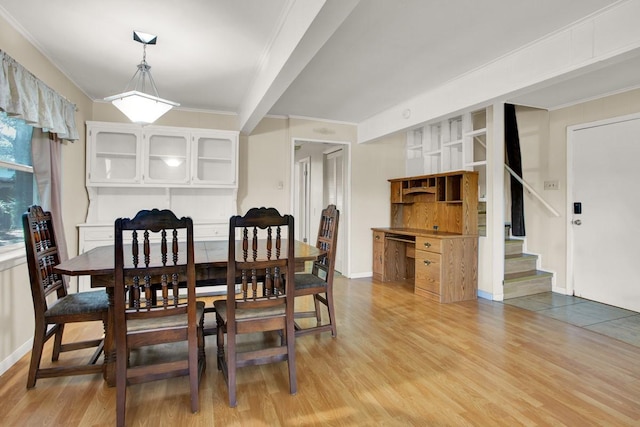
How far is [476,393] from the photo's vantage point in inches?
77.7

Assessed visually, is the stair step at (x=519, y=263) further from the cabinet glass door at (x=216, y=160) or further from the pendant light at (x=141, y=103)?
the pendant light at (x=141, y=103)

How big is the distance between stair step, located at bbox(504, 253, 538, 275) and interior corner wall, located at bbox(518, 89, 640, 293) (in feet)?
0.59

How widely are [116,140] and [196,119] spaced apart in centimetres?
99

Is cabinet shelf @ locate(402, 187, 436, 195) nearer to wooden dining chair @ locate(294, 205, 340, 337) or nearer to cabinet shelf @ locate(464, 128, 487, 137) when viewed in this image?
cabinet shelf @ locate(464, 128, 487, 137)

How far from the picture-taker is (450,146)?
15.0 feet

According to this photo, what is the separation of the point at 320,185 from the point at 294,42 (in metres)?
4.47

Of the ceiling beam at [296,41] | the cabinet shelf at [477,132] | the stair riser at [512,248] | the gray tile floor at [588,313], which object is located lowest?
the gray tile floor at [588,313]

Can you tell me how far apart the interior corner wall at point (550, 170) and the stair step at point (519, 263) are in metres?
0.18

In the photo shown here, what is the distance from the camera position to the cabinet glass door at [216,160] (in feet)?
14.1

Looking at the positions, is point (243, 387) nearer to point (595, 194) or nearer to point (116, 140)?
point (116, 140)

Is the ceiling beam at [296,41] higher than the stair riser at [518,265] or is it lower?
higher

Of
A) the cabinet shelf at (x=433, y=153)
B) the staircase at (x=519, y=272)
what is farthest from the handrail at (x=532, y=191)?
the cabinet shelf at (x=433, y=153)

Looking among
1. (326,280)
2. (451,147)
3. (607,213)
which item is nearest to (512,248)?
(607,213)

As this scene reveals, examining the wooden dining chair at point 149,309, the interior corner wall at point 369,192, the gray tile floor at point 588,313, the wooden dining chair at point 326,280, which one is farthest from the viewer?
the interior corner wall at point 369,192
